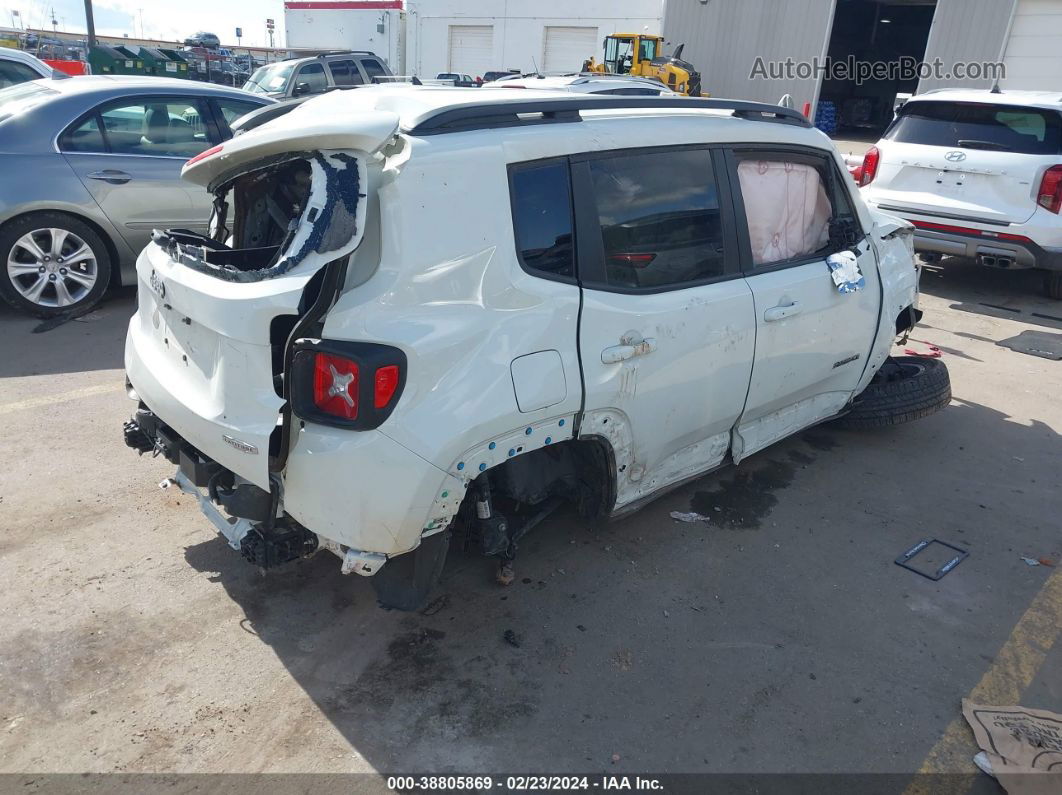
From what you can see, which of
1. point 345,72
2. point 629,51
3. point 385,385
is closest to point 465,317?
point 385,385

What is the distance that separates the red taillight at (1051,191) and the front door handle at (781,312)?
207 inches

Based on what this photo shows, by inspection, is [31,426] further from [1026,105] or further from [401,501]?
[1026,105]

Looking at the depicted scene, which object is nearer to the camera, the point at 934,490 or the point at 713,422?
the point at 713,422

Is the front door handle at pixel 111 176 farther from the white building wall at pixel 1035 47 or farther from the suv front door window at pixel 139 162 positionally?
the white building wall at pixel 1035 47

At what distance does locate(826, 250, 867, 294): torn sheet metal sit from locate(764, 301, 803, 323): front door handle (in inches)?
14.9

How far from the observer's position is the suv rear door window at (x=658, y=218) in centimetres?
310

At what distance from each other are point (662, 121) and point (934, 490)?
8.54 ft

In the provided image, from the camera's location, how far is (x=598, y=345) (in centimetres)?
296

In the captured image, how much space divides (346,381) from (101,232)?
4.93 meters

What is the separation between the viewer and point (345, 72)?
1636cm

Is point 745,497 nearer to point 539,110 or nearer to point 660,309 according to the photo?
point 660,309

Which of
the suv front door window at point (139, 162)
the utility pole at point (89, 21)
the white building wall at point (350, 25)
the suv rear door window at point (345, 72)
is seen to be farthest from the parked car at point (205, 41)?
the suv front door window at point (139, 162)

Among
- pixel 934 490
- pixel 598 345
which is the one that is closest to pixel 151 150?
pixel 598 345

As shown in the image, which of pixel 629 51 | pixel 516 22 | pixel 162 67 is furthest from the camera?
pixel 516 22
